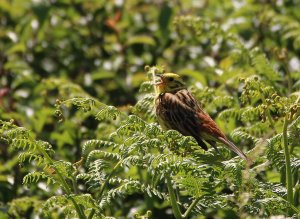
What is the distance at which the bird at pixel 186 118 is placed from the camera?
458cm

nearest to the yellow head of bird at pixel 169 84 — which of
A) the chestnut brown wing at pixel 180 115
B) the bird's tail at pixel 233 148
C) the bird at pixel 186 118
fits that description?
the bird at pixel 186 118

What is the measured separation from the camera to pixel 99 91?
6977 millimetres

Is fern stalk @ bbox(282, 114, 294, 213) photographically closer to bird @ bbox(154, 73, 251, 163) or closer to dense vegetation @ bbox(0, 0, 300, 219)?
dense vegetation @ bbox(0, 0, 300, 219)

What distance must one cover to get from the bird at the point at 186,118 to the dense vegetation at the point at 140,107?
0.24ft

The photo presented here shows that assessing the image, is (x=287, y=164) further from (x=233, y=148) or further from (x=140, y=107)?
(x=140, y=107)

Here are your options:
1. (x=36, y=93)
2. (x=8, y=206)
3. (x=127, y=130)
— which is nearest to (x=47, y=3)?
(x=36, y=93)

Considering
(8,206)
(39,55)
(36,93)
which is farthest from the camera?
(39,55)

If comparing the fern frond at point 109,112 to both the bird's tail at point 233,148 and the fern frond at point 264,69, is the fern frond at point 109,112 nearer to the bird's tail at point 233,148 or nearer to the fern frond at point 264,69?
the bird's tail at point 233,148

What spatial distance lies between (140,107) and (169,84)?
0.66 metres

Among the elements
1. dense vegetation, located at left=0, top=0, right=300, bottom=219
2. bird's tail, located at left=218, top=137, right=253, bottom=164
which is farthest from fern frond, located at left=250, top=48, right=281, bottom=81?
bird's tail, located at left=218, top=137, right=253, bottom=164

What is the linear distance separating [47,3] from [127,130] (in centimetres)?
338

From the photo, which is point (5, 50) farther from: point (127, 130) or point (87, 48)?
point (127, 130)

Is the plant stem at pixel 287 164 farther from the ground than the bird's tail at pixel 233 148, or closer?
closer

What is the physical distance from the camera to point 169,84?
521 centimetres
